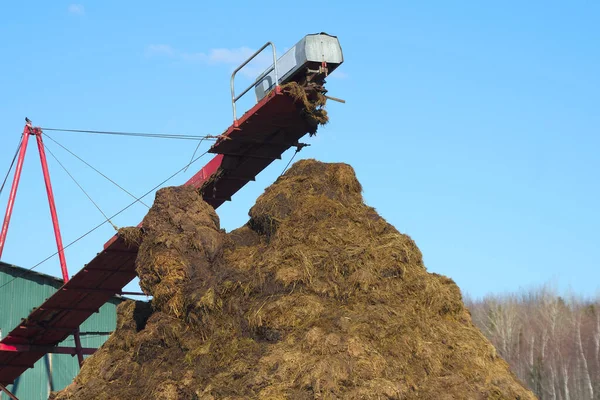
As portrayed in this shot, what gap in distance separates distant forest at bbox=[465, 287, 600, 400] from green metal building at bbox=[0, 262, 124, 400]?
2636cm

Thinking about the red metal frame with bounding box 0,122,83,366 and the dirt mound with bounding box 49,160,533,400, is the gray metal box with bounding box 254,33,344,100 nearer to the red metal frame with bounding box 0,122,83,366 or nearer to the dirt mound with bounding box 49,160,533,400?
the dirt mound with bounding box 49,160,533,400

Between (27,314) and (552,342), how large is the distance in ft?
110

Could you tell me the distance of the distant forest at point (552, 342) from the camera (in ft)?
144

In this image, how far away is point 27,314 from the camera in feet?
81.7

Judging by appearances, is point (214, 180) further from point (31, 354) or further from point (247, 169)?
point (31, 354)

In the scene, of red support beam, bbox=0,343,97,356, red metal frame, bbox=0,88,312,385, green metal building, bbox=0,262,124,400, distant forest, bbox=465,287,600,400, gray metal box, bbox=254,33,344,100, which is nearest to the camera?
gray metal box, bbox=254,33,344,100

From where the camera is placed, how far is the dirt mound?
10.3 metres

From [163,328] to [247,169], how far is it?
4.62 m

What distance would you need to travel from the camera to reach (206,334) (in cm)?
1181

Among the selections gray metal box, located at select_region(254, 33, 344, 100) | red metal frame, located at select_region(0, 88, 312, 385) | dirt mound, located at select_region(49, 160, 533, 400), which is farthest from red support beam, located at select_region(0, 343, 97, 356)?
gray metal box, located at select_region(254, 33, 344, 100)

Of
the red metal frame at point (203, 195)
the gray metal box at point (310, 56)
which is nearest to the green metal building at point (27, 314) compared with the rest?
the red metal frame at point (203, 195)

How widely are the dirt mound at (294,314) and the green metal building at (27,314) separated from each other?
38.1ft

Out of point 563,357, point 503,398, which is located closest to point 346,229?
point 503,398

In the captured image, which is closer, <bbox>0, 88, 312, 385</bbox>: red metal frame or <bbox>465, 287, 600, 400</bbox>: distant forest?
<bbox>0, 88, 312, 385</bbox>: red metal frame
